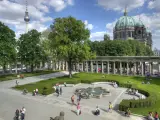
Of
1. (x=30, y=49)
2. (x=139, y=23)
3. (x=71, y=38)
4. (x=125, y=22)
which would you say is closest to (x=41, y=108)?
(x=71, y=38)

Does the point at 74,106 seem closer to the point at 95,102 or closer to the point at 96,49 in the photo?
the point at 95,102

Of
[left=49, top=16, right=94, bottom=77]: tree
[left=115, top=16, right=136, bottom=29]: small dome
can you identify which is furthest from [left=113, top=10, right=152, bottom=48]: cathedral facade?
[left=49, top=16, right=94, bottom=77]: tree

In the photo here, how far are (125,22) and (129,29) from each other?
8281 millimetres

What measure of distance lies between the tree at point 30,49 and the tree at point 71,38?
17.0 meters

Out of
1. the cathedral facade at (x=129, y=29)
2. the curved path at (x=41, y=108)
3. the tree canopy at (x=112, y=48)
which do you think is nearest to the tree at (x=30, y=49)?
the tree canopy at (x=112, y=48)

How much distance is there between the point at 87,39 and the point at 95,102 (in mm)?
29682

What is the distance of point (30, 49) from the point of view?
71375mm

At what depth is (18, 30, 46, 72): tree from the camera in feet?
235

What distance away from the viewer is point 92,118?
969 inches

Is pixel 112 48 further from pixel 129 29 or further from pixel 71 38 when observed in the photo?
pixel 129 29

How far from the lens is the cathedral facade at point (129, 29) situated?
549ft

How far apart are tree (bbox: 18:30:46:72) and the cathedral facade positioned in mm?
107758

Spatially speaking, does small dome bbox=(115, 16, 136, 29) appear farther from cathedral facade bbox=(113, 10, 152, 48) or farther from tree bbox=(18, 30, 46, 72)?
tree bbox=(18, 30, 46, 72)

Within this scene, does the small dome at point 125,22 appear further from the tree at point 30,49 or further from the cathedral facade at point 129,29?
the tree at point 30,49
